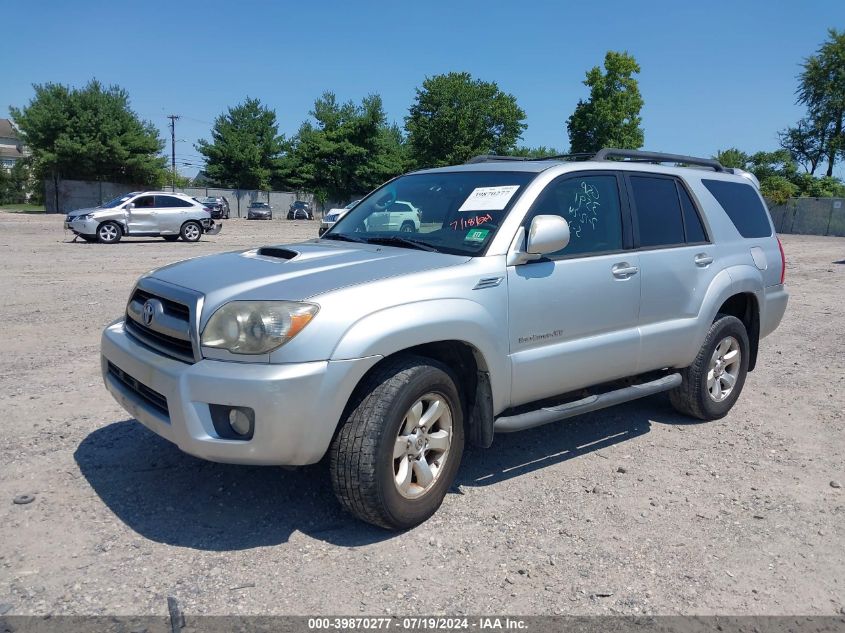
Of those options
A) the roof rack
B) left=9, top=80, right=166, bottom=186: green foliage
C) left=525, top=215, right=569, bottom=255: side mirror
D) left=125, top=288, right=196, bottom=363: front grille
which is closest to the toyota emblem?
left=125, top=288, right=196, bottom=363: front grille

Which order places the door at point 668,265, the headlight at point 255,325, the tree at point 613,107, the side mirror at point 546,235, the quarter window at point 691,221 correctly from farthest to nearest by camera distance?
the tree at point 613,107 → the quarter window at point 691,221 → the door at point 668,265 → the side mirror at point 546,235 → the headlight at point 255,325

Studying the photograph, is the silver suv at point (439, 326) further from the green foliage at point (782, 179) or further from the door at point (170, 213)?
the green foliage at point (782, 179)

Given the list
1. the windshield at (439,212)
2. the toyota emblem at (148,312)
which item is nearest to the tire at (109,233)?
the windshield at (439,212)

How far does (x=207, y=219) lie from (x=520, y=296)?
71.2 feet

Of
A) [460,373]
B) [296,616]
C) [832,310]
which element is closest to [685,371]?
[460,373]

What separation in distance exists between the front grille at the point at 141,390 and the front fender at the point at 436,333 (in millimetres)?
893

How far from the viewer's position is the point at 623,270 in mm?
4363

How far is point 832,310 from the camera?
10969mm

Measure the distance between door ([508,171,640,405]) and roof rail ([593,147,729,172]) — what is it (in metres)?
0.27

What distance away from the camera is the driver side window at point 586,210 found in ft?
13.6

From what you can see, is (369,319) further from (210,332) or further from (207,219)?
(207,219)

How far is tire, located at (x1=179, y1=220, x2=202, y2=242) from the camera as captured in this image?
2297cm

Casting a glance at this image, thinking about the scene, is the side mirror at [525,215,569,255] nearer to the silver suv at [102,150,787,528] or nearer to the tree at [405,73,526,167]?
the silver suv at [102,150,787,528]

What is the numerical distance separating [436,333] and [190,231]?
70.5ft
